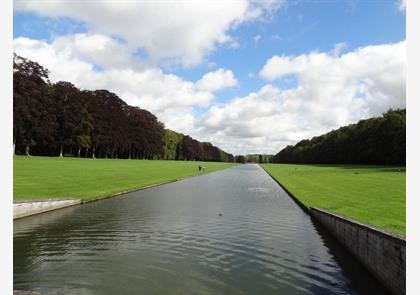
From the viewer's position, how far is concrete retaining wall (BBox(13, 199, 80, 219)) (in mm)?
19230

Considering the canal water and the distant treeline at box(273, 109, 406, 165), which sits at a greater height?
the distant treeline at box(273, 109, 406, 165)

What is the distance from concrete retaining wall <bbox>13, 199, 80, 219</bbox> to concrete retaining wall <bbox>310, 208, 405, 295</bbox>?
15.8 meters

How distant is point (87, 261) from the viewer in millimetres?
12273

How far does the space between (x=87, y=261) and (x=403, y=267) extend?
9370 mm

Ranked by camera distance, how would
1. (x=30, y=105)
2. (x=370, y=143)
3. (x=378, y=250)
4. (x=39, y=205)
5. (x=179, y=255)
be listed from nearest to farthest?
(x=378, y=250) → (x=179, y=255) → (x=39, y=205) → (x=30, y=105) → (x=370, y=143)

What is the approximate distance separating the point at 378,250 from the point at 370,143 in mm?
102717

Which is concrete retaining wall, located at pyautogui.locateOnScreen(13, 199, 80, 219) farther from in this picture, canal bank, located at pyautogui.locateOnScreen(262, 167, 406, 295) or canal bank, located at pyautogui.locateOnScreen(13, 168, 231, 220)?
canal bank, located at pyautogui.locateOnScreen(262, 167, 406, 295)

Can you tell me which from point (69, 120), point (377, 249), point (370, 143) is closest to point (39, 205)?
point (377, 249)

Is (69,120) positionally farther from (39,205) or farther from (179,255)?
(179,255)

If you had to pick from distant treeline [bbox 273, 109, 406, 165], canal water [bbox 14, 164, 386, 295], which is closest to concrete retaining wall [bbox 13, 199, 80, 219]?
canal water [bbox 14, 164, 386, 295]

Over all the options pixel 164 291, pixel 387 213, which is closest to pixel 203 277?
pixel 164 291

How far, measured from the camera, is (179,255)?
1312 centimetres

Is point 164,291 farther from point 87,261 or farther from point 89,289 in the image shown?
point 87,261

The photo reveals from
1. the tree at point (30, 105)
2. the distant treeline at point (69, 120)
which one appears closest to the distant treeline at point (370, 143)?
the distant treeline at point (69, 120)
